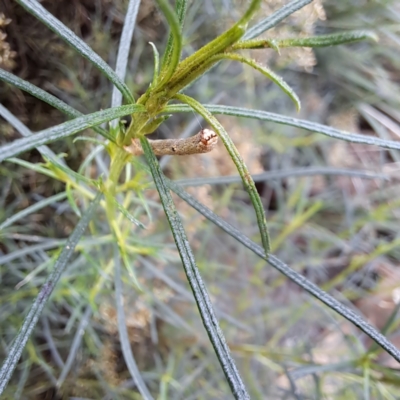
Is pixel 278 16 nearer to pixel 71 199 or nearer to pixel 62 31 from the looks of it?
pixel 62 31

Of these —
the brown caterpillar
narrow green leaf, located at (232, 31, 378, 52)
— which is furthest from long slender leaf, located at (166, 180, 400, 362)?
narrow green leaf, located at (232, 31, 378, 52)

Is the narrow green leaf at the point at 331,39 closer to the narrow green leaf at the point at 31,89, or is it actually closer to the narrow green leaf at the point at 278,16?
the narrow green leaf at the point at 278,16

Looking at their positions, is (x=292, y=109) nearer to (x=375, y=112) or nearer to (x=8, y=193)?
(x=375, y=112)

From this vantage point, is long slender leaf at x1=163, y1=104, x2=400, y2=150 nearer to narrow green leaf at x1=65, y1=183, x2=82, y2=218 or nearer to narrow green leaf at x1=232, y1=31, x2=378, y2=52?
narrow green leaf at x1=232, y1=31, x2=378, y2=52

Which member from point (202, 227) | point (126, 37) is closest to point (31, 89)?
point (126, 37)

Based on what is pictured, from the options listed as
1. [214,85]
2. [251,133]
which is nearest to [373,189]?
[251,133]

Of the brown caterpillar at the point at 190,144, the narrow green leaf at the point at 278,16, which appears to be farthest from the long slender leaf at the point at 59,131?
the narrow green leaf at the point at 278,16
